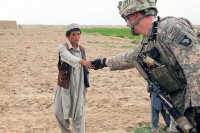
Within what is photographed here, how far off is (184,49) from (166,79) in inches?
12.8

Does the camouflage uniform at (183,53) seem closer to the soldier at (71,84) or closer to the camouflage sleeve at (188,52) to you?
the camouflage sleeve at (188,52)

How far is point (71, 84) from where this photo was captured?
516 centimetres

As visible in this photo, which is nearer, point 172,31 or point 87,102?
point 172,31

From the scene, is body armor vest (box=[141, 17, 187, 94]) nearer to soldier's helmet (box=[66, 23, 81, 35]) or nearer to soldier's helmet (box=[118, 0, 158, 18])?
soldier's helmet (box=[118, 0, 158, 18])

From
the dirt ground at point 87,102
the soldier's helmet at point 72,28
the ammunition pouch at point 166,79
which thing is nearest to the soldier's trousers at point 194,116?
the ammunition pouch at point 166,79

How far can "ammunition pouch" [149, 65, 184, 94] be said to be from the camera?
283 centimetres

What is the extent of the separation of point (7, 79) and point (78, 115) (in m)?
5.79

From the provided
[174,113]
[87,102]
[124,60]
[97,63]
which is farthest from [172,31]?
[87,102]

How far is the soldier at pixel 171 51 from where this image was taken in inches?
104

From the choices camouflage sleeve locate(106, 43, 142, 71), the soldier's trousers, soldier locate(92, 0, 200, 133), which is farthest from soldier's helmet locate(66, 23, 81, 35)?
the soldier's trousers

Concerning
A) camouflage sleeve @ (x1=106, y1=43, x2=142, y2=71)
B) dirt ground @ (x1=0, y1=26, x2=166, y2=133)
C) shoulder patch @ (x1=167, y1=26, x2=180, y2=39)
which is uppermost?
shoulder patch @ (x1=167, y1=26, x2=180, y2=39)

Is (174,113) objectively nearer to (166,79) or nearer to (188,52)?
(166,79)

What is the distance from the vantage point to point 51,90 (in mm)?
9109

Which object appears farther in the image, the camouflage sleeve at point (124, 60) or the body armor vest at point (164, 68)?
the camouflage sleeve at point (124, 60)
